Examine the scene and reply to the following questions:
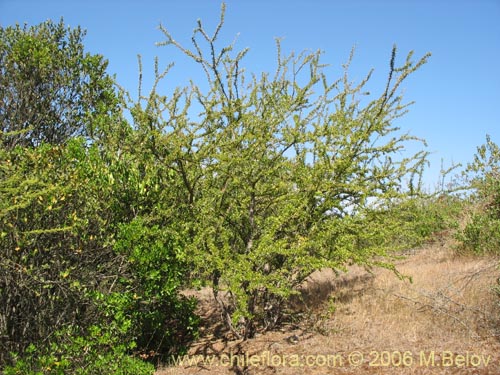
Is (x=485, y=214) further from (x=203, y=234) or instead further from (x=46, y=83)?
(x=46, y=83)

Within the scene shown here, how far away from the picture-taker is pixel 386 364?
17.1 ft

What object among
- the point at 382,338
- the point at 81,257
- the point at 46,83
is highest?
the point at 46,83

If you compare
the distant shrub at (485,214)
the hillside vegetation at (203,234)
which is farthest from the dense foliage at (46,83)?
the distant shrub at (485,214)

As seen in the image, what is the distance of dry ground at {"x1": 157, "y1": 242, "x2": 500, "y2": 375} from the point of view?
5.24 m

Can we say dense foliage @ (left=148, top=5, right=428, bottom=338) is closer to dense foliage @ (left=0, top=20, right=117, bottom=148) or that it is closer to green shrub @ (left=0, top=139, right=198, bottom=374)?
green shrub @ (left=0, top=139, right=198, bottom=374)

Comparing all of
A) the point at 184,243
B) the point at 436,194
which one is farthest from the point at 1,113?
the point at 436,194

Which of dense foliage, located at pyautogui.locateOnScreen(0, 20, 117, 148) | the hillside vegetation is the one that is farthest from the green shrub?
dense foliage, located at pyautogui.locateOnScreen(0, 20, 117, 148)

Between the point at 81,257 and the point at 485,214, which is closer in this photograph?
the point at 81,257

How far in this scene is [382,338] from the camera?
597cm

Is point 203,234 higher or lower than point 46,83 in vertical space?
lower

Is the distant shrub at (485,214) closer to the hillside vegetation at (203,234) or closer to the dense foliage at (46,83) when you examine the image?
the hillside vegetation at (203,234)

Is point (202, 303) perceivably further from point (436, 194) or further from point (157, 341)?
point (436, 194)

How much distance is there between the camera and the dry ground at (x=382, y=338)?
5.24 m

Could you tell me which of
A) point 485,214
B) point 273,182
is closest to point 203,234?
point 273,182
